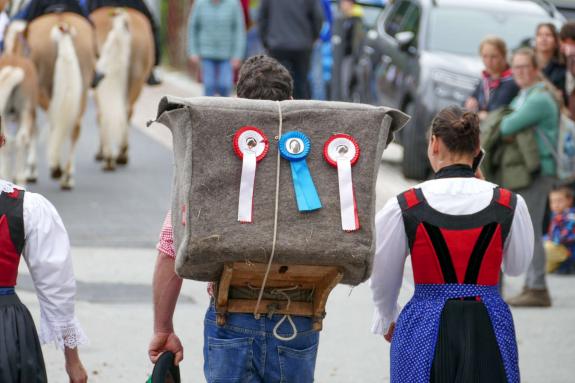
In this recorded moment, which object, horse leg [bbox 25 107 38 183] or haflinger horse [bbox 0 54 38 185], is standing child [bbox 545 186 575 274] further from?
horse leg [bbox 25 107 38 183]

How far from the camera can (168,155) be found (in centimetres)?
1652

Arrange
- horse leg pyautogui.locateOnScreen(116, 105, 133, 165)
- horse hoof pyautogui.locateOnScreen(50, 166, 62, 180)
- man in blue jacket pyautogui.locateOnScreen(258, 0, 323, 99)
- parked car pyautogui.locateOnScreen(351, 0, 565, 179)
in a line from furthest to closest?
man in blue jacket pyautogui.locateOnScreen(258, 0, 323, 99), horse leg pyautogui.locateOnScreen(116, 105, 133, 165), parked car pyautogui.locateOnScreen(351, 0, 565, 179), horse hoof pyautogui.locateOnScreen(50, 166, 62, 180)

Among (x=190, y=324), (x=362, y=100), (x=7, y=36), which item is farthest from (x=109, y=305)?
(x=362, y=100)

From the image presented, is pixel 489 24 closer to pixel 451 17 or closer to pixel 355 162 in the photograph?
pixel 451 17

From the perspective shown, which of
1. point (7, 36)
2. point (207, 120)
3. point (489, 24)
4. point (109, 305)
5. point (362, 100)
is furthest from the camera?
point (362, 100)

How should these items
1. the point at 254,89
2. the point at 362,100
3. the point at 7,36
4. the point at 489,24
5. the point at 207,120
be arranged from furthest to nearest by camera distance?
1. the point at 362,100
2. the point at 489,24
3. the point at 7,36
4. the point at 254,89
5. the point at 207,120

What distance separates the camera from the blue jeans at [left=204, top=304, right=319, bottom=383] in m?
4.71

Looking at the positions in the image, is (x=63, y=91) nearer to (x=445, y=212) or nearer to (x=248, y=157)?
(x=445, y=212)

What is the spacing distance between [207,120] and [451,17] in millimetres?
11811

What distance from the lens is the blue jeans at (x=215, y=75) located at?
57.3 feet

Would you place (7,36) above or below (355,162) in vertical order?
below

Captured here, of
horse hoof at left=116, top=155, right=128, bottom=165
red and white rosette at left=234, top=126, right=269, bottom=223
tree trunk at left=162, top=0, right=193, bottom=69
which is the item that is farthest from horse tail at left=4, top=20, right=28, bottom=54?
tree trunk at left=162, top=0, right=193, bottom=69

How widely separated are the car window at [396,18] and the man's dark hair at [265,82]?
11.7 m

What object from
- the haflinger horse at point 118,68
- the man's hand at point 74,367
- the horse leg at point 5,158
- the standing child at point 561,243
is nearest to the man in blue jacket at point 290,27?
the haflinger horse at point 118,68
